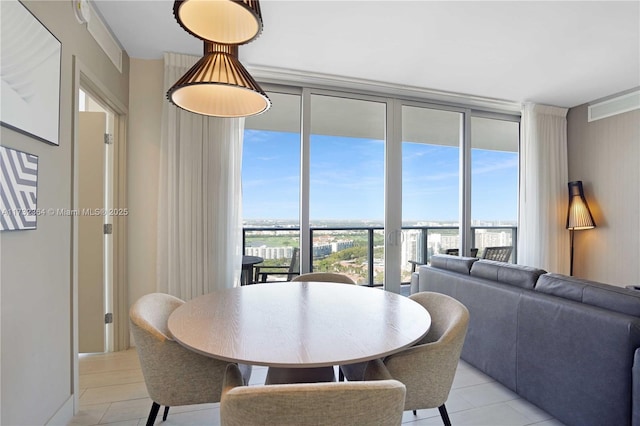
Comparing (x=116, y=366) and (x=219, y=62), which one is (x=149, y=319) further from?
(x=116, y=366)

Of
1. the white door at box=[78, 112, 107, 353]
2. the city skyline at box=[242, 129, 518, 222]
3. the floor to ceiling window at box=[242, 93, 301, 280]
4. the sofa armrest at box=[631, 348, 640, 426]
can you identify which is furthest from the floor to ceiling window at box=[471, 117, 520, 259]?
the white door at box=[78, 112, 107, 353]

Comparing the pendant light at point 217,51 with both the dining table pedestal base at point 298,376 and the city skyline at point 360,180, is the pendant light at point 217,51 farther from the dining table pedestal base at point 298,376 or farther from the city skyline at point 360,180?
the city skyline at point 360,180

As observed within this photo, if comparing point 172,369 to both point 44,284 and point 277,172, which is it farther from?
point 277,172

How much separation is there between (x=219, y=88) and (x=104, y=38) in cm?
153

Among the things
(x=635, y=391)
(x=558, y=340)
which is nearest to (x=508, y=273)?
(x=558, y=340)

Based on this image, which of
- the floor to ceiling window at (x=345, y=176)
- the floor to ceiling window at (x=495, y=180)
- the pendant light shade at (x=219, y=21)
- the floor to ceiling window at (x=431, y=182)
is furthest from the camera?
the floor to ceiling window at (x=495, y=180)

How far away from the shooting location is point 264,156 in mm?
3660

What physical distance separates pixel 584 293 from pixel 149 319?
230cm

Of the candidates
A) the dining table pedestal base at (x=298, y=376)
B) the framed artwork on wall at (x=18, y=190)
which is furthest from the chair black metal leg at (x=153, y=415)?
the framed artwork on wall at (x=18, y=190)

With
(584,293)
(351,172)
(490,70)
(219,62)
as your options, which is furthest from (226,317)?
(490,70)

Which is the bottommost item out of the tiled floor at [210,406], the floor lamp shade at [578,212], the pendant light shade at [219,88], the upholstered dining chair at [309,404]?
the tiled floor at [210,406]

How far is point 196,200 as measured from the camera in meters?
2.96

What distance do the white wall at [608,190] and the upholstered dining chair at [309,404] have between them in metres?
4.66

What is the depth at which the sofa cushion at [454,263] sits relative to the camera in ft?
8.44
